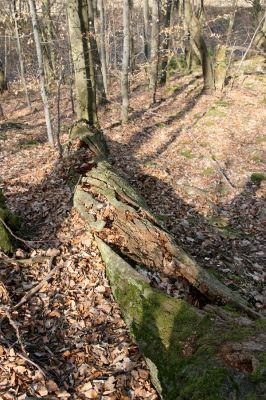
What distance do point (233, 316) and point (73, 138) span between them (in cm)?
713

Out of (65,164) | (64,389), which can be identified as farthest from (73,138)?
(64,389)

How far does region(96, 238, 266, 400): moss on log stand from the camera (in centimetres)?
317

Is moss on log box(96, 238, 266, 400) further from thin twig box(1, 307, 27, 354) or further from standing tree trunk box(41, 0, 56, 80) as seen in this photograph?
standing tree trunk box(41, 0, 56, 80)

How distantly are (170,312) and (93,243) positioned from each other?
6.63 feet

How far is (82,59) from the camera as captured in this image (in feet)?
37.4

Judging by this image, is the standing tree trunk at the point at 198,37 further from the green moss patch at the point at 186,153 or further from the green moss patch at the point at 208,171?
the green moss patch at the point at 208,171

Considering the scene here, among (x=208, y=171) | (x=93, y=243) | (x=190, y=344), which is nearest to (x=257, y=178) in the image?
(x=208, y=171)

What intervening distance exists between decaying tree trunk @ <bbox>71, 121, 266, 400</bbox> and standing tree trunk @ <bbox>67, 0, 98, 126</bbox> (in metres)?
5.16

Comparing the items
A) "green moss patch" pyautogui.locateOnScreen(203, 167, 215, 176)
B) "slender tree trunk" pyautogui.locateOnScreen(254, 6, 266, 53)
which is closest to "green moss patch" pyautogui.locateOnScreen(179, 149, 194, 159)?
"green moss patch" pyautogui.locateOnScreen(203, 167, 215, 176)

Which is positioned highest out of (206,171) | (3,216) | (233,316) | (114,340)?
(3,216)

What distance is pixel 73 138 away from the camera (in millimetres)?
9883

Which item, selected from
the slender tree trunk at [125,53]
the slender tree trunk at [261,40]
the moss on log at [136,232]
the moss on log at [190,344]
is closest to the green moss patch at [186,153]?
the slender tree trunk at [125,53]

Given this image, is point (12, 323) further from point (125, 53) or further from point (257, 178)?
point (125, 53)

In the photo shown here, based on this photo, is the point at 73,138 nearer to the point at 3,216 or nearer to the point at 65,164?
the point at 65,164
